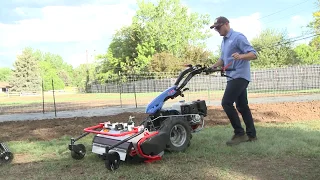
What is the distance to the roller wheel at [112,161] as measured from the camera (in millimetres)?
4227

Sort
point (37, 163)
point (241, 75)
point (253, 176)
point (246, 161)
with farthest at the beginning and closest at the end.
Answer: point (241, 75) → point (37, 163) → point (246, 161) → point (253, 176)

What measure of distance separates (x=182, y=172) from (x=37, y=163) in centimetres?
226

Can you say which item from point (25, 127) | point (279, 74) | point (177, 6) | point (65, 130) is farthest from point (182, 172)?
point (177, 6)

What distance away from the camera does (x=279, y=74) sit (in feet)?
85.3

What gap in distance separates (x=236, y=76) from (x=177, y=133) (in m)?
1.35

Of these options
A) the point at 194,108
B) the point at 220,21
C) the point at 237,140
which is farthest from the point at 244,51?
the point at 237,140

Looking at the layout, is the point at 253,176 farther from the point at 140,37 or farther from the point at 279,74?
the point at 140,37

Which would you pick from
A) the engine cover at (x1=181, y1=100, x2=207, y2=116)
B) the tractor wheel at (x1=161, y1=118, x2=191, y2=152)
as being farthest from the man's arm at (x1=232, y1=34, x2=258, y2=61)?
the tractor wheel at (x1=161, y1=118, x2=191, y2=152)

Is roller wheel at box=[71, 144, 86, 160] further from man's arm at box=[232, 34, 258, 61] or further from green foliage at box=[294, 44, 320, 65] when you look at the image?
green foliage at box=[294, 44, 320, 65]

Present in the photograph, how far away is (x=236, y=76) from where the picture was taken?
5488 millimetres

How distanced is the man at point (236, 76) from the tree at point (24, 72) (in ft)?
230

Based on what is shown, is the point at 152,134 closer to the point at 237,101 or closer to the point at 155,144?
the point at 155,144

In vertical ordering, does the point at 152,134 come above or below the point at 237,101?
below

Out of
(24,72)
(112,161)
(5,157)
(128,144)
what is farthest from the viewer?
(24,72)
